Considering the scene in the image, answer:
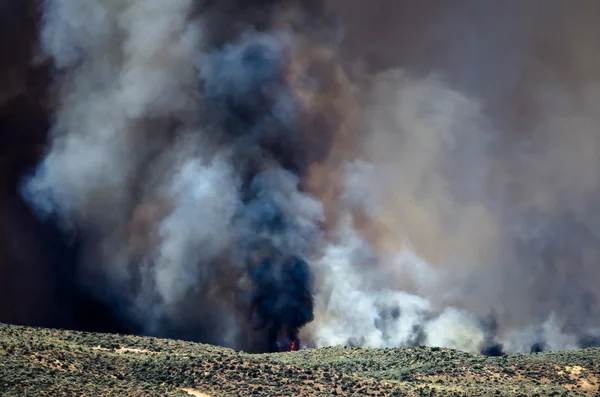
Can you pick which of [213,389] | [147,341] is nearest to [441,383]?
[213,389]

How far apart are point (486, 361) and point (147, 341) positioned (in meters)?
28.5

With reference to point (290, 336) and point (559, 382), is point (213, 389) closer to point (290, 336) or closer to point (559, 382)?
point (559, 382)

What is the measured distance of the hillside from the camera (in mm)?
80250

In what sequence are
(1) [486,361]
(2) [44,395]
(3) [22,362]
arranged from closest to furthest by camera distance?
(2) [44,395] < (3) [22,362] < (1) [486,361]

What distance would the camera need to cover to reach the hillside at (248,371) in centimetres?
8025

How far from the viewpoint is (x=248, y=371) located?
282ft

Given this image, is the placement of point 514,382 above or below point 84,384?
above

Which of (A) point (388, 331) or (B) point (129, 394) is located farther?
(A) point (388, 331)

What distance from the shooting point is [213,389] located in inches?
3241

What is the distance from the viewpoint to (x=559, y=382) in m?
90.8

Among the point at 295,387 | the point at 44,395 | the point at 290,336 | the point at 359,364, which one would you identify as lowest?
the point at 44,395

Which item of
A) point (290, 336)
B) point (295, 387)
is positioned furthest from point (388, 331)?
point (295, 387)

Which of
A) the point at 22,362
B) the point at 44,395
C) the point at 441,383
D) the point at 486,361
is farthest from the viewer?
the point at 486,361

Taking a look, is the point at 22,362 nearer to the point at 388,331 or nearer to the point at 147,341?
the point at 147,341
